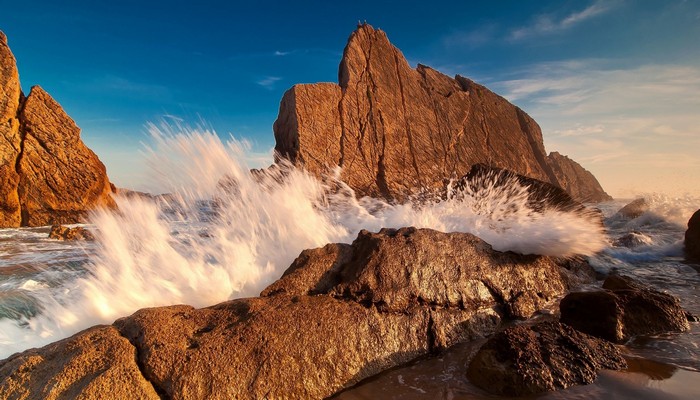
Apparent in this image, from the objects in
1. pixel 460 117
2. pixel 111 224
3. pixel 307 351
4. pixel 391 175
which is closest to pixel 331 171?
pixel 391 175

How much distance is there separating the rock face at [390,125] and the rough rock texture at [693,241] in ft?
52.6

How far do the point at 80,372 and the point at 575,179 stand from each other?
158 feet

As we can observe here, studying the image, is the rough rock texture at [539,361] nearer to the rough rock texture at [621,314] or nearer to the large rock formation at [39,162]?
the rough rock texture at [621,314]

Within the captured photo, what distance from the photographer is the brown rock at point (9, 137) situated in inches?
583

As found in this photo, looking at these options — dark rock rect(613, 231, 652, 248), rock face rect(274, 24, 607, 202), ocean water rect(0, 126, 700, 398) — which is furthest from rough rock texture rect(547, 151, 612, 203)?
ocean water rect(0, 126, 700, 398)

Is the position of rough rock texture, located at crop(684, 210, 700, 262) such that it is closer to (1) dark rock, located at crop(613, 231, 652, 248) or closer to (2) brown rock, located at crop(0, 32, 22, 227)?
(1) dark rock, located at crop(613, 231, 652, 248)

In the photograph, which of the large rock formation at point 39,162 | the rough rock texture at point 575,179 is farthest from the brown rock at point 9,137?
the rough rock texture at point 575,179

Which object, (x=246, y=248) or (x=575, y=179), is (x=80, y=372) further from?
(x=575, y=179)

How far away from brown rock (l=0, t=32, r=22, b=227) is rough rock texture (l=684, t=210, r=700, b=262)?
22.0 m

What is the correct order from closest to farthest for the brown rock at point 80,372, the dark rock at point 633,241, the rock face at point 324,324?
the brown rock at point 80,372, the rock face at point 324,324, the dark rock at point 633,241

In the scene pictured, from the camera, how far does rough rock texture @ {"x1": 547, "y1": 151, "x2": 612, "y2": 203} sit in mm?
38312

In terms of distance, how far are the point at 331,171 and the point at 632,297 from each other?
19341 mm

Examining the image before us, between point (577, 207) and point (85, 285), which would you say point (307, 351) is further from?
point (577, 207)

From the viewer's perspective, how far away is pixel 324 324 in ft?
7.20
